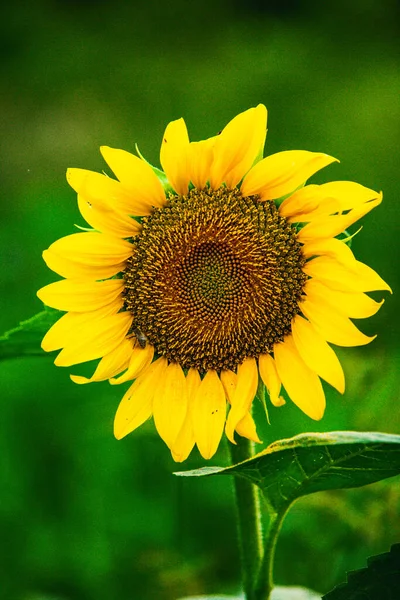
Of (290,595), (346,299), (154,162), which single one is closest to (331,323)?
(346,299)

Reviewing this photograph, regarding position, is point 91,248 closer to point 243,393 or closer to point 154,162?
point 243,393

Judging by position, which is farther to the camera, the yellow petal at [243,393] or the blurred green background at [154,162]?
the blurred green background at [154,162]

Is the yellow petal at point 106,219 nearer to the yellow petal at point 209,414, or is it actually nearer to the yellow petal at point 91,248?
the yellow petal at point 91,248

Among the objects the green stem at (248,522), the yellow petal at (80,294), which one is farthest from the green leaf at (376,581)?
the yellow petal at (80,294)

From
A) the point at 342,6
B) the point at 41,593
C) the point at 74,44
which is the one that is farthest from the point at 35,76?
the point at 41,593

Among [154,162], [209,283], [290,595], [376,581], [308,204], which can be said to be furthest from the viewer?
[154,162]

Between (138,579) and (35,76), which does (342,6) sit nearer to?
(35,76)
